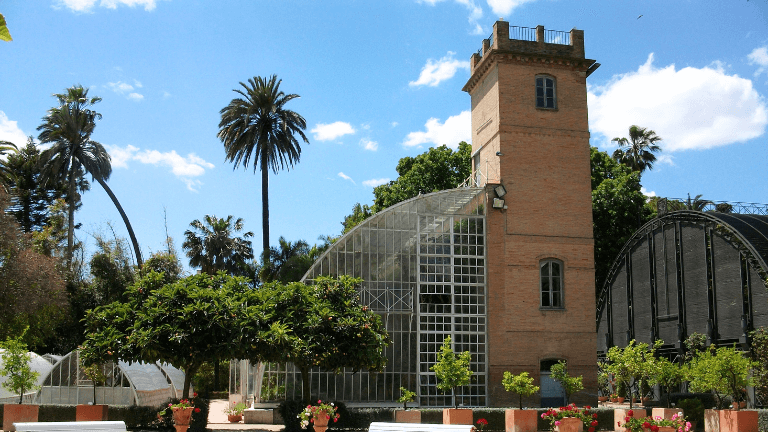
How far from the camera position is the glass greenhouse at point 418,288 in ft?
86.5

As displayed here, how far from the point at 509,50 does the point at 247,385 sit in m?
17.2

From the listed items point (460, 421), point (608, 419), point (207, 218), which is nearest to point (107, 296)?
point (207, 218)

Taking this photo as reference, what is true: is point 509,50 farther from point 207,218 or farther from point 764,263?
point 207,218

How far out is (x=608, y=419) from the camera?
77.1ft

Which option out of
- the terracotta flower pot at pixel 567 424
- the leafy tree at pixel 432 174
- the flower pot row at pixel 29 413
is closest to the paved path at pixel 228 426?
the flower pot row at pixel 29 413

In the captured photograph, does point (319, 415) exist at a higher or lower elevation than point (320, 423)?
higher

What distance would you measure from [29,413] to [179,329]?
20.0ft

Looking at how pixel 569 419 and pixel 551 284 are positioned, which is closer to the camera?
pixel 569 419

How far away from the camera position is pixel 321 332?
20703mm

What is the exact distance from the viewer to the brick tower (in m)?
27.6

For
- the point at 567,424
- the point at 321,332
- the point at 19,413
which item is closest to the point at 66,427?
the point at 321,332

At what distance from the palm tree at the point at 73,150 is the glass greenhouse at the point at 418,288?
23.7 meters

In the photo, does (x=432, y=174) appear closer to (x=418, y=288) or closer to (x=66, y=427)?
(x=418, y=288)

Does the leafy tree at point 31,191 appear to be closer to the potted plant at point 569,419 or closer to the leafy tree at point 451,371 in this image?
the leafy tree at point 451,371
